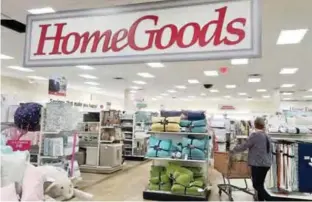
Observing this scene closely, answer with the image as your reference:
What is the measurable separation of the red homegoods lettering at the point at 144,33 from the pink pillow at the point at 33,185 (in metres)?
1.03

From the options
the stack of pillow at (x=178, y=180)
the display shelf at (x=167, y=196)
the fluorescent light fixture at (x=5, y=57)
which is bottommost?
the display shelf at (x=167, y=196)

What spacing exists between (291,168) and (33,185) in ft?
14.1

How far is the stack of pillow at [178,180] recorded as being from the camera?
→ 566cm

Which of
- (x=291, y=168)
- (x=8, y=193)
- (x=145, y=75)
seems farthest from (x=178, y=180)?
(x=145, y=75)

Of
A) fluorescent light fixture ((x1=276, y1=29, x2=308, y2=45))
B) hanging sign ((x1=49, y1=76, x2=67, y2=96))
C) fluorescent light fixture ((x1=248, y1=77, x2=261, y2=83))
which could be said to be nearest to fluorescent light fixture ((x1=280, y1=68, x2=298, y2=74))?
fluorescent light fixture ((x1=248, y1=77, x2=261, y2=83))

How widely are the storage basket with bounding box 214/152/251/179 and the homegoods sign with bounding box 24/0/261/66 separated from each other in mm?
4183

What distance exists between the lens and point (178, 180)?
18.6ft

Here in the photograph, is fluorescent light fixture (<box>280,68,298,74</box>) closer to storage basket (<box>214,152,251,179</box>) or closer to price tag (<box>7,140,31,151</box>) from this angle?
storage basket (<box>214,152,251,179</box>)

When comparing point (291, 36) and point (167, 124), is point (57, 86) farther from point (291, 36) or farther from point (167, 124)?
point (291, 36)

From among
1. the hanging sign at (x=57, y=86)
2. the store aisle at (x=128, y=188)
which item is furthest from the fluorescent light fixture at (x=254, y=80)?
the hanging sign at (x=57, y=86)

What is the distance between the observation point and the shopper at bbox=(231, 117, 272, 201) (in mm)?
4879

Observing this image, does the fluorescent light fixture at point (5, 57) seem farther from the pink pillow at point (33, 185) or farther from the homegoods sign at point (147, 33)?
the homegoods sign at point (147, 33)

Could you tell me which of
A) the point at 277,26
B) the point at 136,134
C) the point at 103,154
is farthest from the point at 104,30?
the point at 136,134

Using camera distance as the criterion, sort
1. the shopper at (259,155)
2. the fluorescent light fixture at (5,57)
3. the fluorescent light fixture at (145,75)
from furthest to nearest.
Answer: the fluorescent light fixture at (145,75) < the fluorescent light fixture at (5,57) < the shopper at (259,155)
